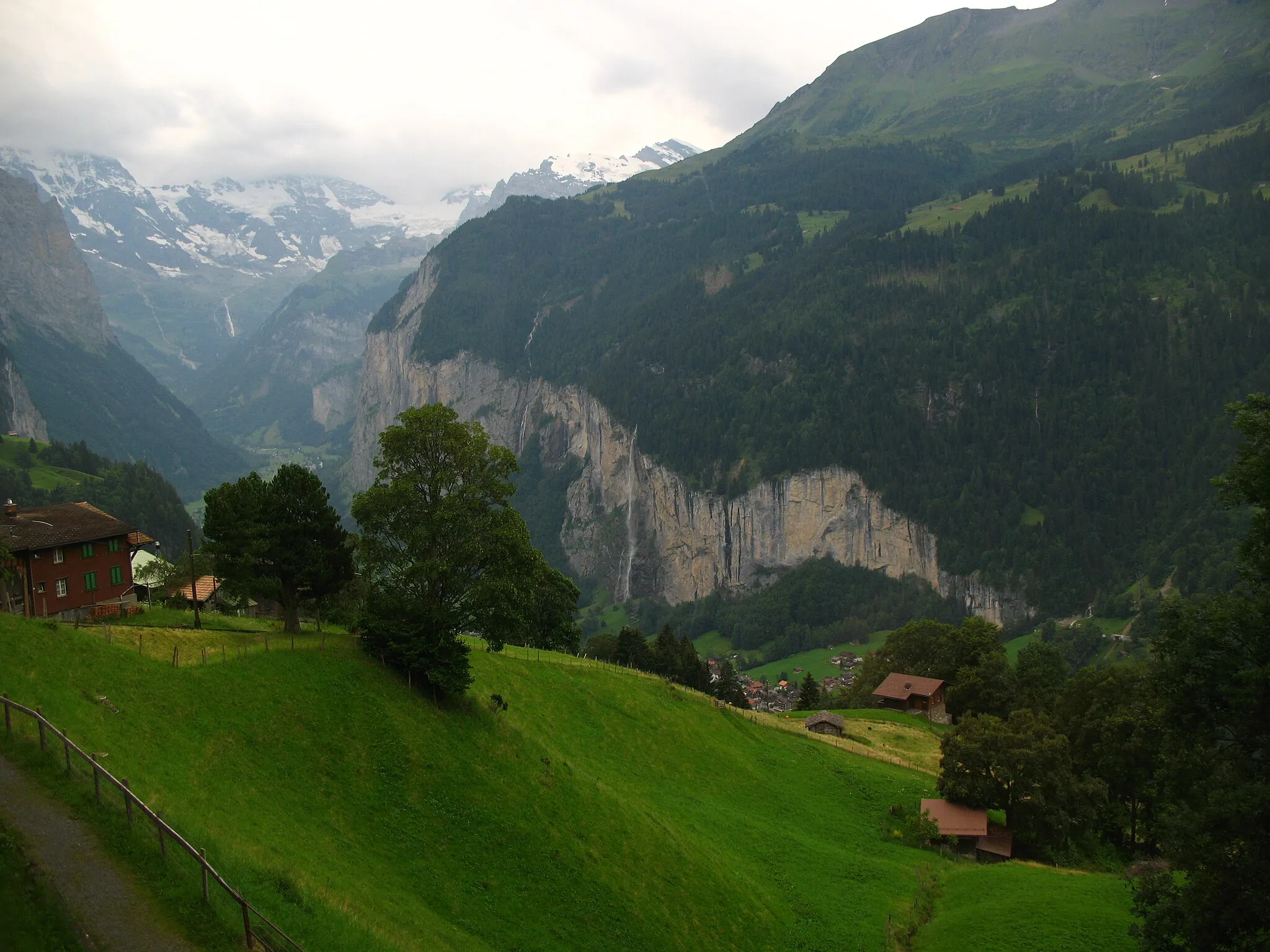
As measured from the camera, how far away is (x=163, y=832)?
61.7 feet

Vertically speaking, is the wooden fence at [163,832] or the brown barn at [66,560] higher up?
the brown barn at [66,560]

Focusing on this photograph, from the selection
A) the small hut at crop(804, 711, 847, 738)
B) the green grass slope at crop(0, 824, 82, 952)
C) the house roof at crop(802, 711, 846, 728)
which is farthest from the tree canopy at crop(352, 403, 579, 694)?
the house roof at crop(802, 711, 846, 728)

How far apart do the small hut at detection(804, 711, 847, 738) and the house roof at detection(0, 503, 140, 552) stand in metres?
49.4

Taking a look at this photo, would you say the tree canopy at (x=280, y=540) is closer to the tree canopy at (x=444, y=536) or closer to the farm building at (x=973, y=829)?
the tree canopy at (x=444, y=536)

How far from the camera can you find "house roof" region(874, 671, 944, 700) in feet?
276

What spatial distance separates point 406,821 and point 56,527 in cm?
2337

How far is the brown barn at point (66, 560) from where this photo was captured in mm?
38250

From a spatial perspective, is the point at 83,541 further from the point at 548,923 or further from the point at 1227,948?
the point at 1227,948

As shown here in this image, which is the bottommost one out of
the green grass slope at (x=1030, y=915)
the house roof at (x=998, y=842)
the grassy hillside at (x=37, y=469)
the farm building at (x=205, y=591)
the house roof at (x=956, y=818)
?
the house roof at (x=998, y=842)

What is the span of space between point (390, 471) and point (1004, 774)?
116 feet

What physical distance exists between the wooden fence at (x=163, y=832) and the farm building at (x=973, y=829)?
126 feet

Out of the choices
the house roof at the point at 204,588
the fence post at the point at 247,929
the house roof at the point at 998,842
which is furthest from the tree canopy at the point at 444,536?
the house roof at the point at 998,842

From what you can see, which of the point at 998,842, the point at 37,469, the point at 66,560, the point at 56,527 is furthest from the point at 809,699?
the point at 37,469

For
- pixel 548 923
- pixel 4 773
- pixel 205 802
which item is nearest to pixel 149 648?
pixel 205 802
